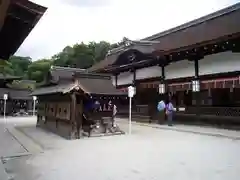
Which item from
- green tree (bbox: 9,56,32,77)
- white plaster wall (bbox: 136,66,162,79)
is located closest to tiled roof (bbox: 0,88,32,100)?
white plaster wall (bbox: 136,66,162,79)

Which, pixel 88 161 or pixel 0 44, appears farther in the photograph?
pixel 88 161

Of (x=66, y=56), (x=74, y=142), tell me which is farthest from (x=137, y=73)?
(x=66, y=56)

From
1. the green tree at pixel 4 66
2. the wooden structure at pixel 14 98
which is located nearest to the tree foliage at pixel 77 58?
the green tree at pixel 4 66

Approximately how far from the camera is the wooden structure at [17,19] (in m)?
3.81

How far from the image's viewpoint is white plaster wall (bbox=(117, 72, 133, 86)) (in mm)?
25441

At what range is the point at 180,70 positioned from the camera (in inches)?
759

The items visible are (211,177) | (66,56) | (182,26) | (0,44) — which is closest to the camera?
(0,44)

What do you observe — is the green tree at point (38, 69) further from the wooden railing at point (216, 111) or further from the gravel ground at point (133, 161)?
the gravel ground at point (133, 161)

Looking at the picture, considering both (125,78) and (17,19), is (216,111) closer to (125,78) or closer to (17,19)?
(125,78)

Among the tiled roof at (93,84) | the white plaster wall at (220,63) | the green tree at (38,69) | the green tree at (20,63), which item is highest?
the green tree at (20,63)

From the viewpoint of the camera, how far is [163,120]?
20.5 m

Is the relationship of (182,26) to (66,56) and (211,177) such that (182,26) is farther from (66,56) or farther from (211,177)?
(66,56)

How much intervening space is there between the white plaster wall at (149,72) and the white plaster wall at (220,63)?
14.5 feet

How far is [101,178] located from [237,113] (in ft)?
38.1
